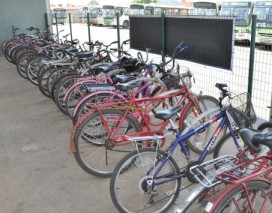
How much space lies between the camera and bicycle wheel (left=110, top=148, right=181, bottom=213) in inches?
97.4

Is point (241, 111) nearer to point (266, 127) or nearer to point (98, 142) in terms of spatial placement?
point (266, 127)

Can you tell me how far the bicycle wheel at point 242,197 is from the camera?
1.77m

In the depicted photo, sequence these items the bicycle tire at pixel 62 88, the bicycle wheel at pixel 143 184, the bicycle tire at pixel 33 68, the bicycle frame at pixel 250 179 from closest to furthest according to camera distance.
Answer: the bicycle frame at pixel 250 179 < the bicycle wheel at pixel 143 184 < the bicycle tire at pixel 62 88 < the bicycle tire at pixel 33 68

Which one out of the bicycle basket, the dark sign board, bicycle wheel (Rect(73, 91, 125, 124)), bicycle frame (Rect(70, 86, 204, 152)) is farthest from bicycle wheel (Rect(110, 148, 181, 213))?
the dark sign board

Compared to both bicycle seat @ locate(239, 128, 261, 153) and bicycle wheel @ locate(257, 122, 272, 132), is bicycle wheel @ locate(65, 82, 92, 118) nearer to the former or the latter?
bicycle wheel @ locate(257, 122, 272, 132)

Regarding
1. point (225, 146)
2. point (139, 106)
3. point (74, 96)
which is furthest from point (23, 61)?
point (225, 146)

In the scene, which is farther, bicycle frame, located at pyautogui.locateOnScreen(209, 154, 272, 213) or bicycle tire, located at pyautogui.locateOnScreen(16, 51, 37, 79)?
bicycle tire, located at pyautogui.locateOnScreen(16, 51, 37, 79)

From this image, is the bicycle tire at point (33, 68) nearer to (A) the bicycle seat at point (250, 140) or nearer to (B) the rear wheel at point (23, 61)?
(B) the rear wheel at point (23, 61)

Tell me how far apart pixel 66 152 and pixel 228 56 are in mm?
2236

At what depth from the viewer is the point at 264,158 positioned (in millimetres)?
1995

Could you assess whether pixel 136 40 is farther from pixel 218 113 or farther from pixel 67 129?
pixel 218 113

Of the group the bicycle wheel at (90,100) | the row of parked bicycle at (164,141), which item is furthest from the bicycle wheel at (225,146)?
the bicycle wheel at (90,100)

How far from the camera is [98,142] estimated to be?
3.52 m

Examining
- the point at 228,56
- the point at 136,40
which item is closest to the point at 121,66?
the point at 228,56
